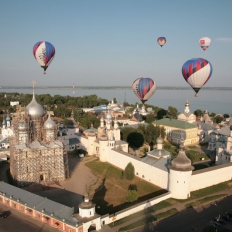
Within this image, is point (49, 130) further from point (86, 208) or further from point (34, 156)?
point (86, 208)

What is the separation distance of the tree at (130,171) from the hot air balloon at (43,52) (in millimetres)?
16900

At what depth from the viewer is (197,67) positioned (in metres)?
27.4

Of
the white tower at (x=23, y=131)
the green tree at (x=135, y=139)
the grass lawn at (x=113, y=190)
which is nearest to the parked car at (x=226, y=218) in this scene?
the grass lawn at (x=113, y=190)

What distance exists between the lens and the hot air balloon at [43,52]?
31.7 meters

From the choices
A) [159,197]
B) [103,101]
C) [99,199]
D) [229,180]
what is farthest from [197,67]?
[103,101]

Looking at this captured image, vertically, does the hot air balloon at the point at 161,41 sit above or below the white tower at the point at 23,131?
above

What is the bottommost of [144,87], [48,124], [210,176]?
[210,176]

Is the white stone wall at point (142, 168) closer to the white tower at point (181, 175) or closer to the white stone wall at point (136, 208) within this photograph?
the white tower at point (181, 175)

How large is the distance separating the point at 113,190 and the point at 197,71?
1455cm

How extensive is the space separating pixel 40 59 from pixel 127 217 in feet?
72.8

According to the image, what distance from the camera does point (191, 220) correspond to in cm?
1775

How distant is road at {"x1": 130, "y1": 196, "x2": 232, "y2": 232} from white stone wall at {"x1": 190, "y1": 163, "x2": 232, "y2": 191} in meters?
2.43

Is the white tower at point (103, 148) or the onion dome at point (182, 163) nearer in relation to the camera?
the onion dome at point (182, 163)

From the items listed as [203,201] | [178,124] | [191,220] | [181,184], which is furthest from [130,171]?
[178,124]
